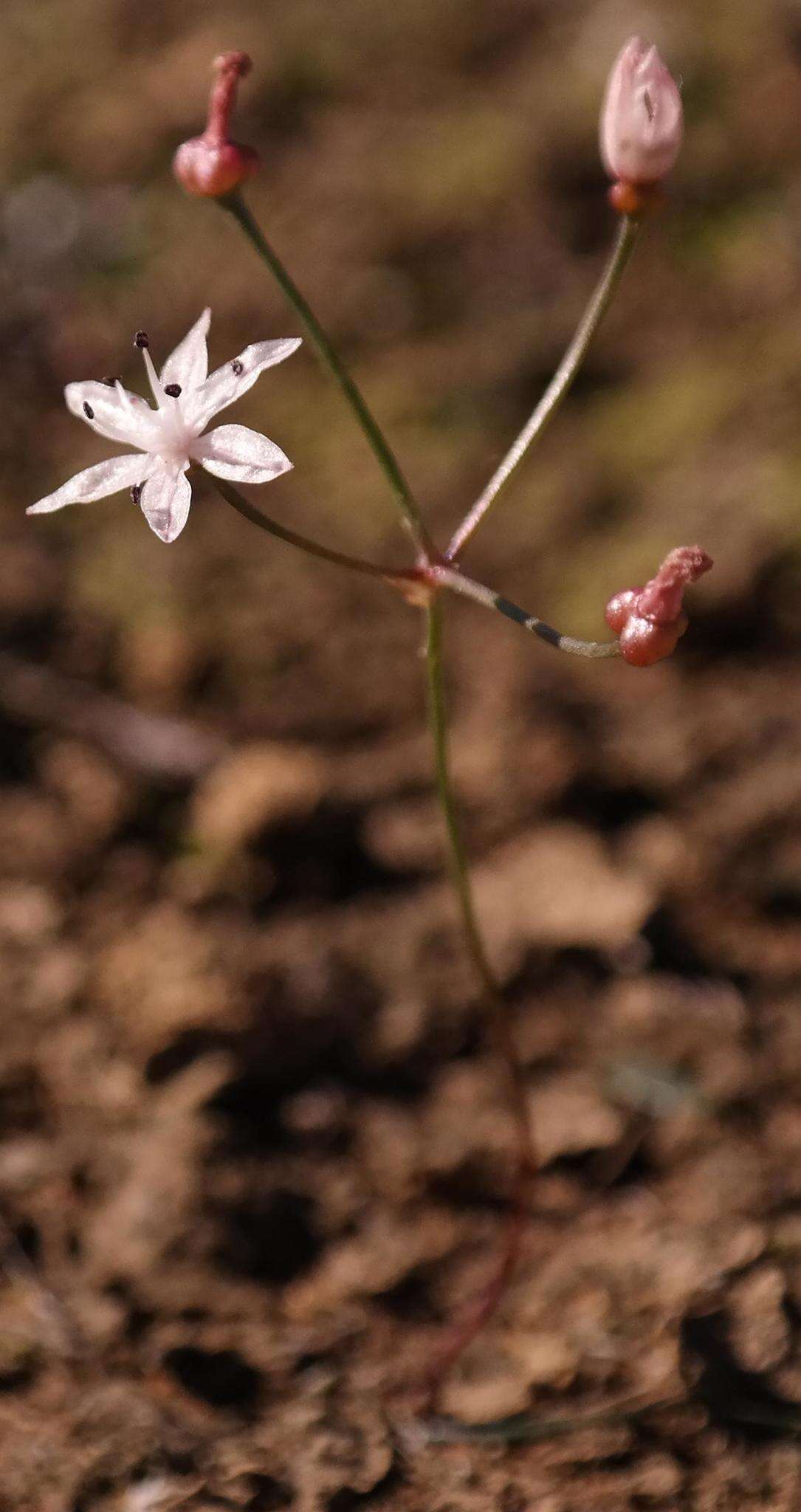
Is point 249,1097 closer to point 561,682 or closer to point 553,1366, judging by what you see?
point 553,1366

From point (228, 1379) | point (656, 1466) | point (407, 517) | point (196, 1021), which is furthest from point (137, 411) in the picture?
point (656, 1466)

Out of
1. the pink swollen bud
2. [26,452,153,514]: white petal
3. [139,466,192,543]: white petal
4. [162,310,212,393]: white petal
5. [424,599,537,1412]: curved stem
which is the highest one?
the pink swollen bud

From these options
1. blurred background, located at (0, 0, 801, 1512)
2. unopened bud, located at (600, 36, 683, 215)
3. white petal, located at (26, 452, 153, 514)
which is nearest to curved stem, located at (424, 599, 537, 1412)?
blurred background, located at (0, 0, 801, 1512)

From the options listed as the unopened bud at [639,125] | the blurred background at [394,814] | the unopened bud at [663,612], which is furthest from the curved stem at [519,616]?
the blurred background at [394,814]

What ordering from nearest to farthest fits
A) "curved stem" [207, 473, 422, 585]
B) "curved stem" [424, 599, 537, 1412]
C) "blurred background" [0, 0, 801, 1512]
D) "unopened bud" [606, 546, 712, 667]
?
"unopened bud" [606, 546, 712, 667], "curved stem" [207, 473, 422, 585], "curved stem" [424, 599, 537, 1412], "blurred background" [0, 0, 801, 1512]

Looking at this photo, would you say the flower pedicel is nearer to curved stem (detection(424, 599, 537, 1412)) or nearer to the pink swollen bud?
the pink swollen bud

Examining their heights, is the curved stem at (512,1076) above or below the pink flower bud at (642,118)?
below

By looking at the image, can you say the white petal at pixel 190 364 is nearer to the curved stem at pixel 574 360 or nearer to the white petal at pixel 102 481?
the white petal at pixel 102 481

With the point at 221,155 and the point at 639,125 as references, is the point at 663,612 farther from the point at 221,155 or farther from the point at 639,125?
the point at 221,155
